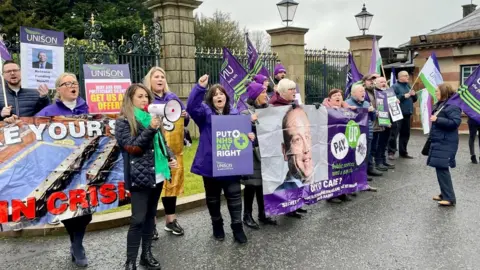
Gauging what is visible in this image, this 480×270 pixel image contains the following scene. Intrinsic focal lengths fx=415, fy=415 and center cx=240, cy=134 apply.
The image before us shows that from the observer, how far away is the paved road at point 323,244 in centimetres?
432

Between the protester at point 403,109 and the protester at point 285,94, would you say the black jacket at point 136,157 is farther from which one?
the protester at point 403,109

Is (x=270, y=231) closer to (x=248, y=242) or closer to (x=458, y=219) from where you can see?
(x=248, y=242)

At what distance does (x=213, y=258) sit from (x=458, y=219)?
136 inches

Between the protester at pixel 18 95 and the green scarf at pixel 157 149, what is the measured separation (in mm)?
1674

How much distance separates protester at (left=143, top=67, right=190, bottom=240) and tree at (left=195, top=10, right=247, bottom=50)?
26.1 m

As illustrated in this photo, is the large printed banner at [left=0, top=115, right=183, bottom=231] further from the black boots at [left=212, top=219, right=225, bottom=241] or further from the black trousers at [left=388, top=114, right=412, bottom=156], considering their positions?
the black trousers at [left=388, top=114, right=412, bottom=156]

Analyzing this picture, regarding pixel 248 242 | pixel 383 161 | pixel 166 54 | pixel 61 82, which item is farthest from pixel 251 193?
pixel 166 54

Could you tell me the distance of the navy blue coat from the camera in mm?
6031

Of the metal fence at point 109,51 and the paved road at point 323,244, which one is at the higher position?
the metal fence at point 109,51

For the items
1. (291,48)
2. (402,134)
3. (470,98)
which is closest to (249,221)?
(470,98)

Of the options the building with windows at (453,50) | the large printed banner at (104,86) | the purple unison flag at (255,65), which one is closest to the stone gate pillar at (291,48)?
the building with windows at (453,50)

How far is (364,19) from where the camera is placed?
15992mm

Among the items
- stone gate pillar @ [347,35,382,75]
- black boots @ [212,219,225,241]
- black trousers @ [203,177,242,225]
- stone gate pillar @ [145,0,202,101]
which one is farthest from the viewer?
stone gate pillar @ [347,35,382,75]

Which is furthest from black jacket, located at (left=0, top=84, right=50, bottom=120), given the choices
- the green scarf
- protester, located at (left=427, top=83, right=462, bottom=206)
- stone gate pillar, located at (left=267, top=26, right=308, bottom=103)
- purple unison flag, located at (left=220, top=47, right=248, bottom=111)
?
stone gate pillar, located at (left=267, top=26, right=308, bottom=103)
